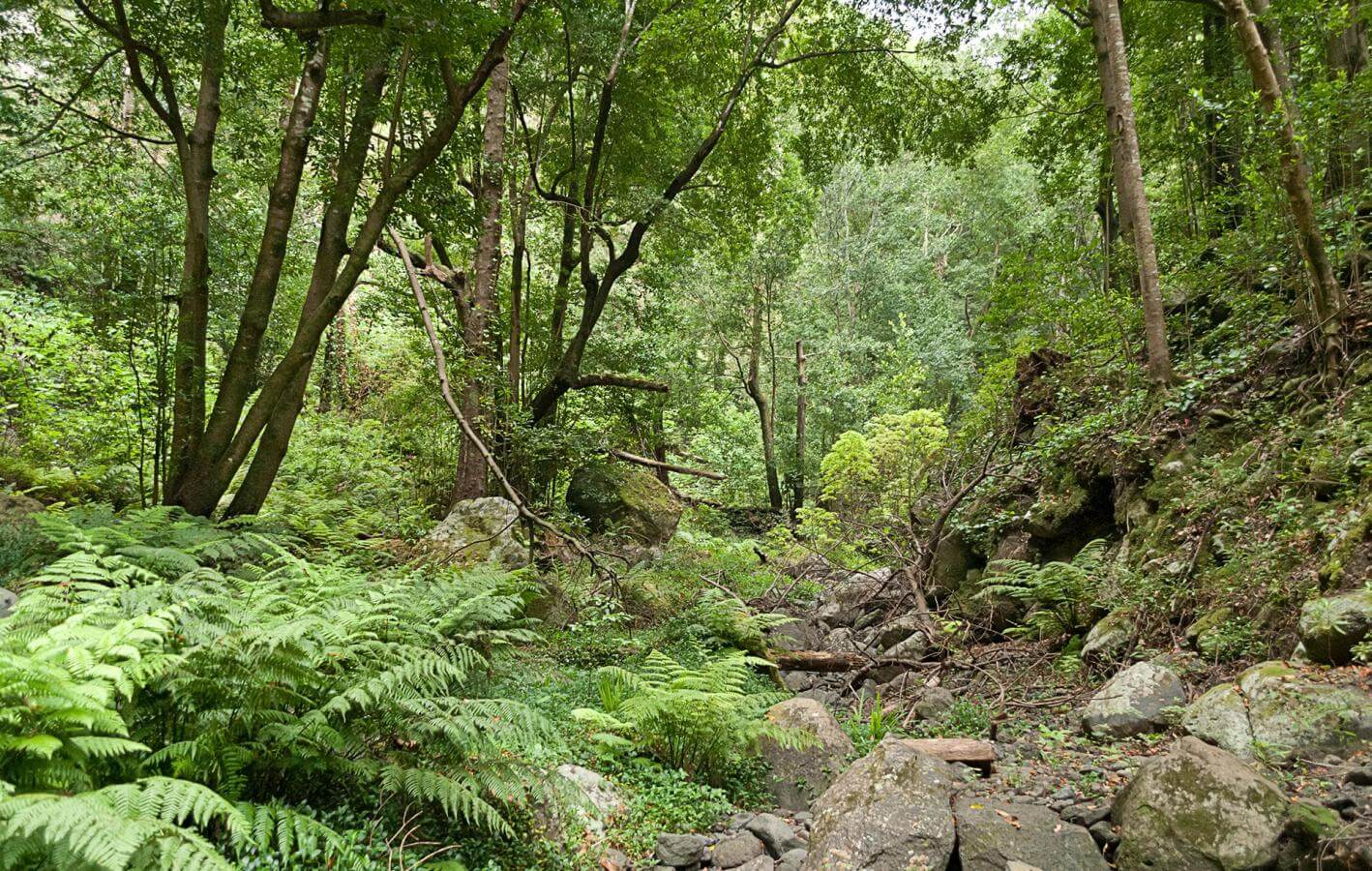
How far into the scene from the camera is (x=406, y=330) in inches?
559

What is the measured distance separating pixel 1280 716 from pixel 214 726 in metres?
5.00

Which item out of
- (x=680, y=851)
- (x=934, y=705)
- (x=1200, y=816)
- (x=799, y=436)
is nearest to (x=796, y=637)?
(x=934, y=705)

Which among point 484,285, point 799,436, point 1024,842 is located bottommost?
point 1024,842

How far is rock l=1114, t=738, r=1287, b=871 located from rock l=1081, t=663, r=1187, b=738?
1.22 m

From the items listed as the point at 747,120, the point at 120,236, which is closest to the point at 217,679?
the point at 120,236

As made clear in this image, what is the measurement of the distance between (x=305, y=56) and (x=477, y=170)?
2850mm

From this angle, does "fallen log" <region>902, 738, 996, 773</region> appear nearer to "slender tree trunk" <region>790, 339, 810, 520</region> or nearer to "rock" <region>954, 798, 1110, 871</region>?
"rock" <region>954, 798, 1110, 871</region>

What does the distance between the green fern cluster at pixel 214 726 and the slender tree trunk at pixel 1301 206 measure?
262 inches

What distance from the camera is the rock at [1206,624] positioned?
4566mm

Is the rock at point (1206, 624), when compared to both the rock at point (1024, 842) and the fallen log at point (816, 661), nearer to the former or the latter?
the rock at point (1024, 842)

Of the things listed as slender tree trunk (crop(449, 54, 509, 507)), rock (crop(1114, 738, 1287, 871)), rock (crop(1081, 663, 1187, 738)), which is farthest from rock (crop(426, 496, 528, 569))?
rock (crop(1114, 738, 1287, 871))

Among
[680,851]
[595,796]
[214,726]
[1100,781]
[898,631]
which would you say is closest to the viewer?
[214,726]

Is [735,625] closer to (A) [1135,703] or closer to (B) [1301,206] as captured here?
(A) [1135,703]

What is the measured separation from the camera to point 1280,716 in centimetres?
342
